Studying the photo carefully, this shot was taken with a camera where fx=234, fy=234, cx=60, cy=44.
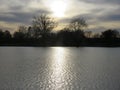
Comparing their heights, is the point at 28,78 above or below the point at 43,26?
below

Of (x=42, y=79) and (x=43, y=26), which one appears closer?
(x=42, y=79)

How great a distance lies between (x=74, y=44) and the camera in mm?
60312

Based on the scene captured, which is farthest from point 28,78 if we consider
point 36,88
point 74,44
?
point 74,44

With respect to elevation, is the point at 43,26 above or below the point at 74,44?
above

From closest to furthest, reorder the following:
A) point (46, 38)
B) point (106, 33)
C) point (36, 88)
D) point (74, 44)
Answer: point (36, 88)
point (74, 44)
point (46, 38)
point (106, 33)

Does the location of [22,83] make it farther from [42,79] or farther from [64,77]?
[64,77]

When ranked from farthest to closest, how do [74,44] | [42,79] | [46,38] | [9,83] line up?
[46,38] → [74,44] → [42,79] → [9,83]

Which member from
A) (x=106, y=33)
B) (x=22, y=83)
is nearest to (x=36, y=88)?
(x=22, y=83)

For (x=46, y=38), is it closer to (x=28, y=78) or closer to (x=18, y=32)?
(x=18, y=32)

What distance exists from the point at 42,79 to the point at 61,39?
2130 inches

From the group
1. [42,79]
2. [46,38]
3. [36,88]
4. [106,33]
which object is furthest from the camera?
[106,33]

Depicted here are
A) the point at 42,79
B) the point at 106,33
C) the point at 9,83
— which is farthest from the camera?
the point at 106,33

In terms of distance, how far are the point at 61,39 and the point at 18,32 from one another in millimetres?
21099

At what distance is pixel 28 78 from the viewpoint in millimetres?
12773
